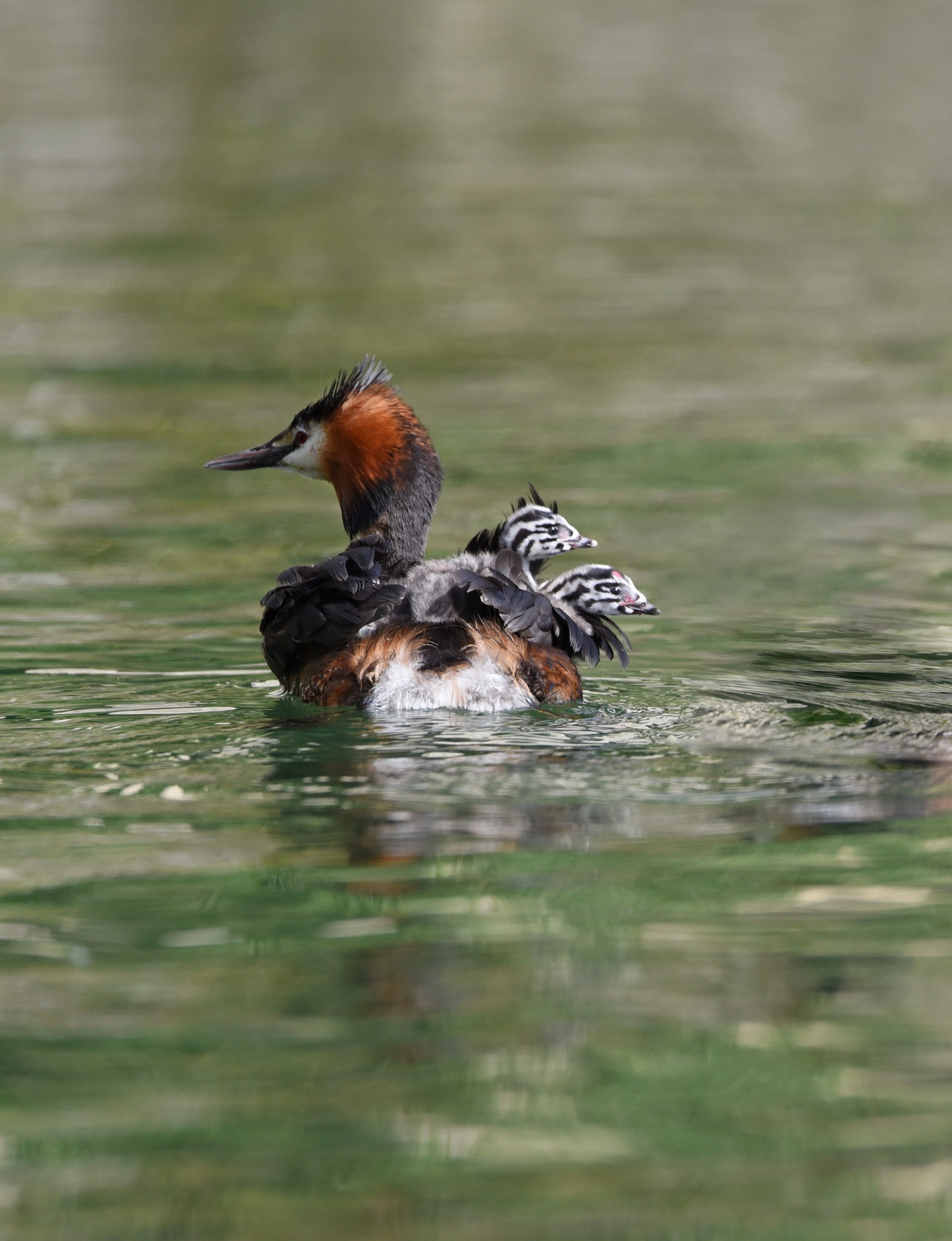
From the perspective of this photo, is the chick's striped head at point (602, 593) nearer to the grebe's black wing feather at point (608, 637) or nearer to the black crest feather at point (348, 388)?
the grebe's black wing feather at point (608, 637)

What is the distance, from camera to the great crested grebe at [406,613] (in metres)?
6.27

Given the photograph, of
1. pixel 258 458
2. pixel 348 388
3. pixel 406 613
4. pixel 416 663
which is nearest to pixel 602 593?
pixel 406 613

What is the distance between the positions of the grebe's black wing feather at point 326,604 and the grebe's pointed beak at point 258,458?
0.98 m

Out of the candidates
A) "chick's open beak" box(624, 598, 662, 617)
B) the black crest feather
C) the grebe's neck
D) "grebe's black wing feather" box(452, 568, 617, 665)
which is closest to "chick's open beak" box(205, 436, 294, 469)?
the black crest feather

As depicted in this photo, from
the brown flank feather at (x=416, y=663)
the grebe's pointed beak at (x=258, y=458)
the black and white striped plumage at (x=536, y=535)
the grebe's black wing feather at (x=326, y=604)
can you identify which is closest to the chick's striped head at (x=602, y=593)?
the black and white striped plumage at (x=536, y=535)

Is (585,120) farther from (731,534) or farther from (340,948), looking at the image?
(340,948)

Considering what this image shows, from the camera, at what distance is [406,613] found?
641cm

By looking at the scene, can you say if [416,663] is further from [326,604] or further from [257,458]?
[257,458]

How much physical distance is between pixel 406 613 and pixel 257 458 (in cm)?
138

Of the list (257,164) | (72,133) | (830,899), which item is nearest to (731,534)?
(830,899)

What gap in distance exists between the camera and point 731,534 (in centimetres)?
971

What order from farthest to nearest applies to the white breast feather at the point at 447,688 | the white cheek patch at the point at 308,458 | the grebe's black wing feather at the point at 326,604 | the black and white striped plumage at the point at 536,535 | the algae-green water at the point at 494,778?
the white cheek patch at the point at 308,458 < the black and white striped plumage at the point at 536,535 < the grebe's black wing feather at the point at 326,604 < the white breast feather at the point at 447,688 < the algae-green water at the point at 494,778

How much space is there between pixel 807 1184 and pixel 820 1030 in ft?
1.85

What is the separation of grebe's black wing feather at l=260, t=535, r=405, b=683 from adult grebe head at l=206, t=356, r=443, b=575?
1.86ft
